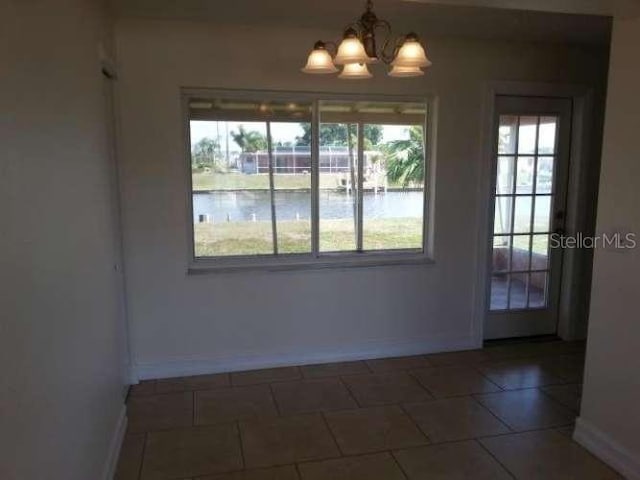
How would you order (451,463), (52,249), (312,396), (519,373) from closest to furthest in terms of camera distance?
(52,249)
(451,463)
(312,396)
(519,373)

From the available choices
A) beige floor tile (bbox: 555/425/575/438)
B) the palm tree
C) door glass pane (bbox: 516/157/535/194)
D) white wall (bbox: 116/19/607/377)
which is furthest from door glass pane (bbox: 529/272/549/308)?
beige floor tile (bbox: 555/425/575/438)

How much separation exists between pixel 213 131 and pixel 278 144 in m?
0.47

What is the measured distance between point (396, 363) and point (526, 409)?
1.03 m

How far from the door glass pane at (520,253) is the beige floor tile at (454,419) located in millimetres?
1449

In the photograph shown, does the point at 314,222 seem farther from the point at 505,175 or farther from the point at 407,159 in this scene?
the point at 505,175

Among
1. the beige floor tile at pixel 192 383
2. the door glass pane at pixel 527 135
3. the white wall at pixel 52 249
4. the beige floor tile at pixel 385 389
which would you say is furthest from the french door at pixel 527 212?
the white wall at pixel 52 249

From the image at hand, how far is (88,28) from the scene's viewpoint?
239 centimetres

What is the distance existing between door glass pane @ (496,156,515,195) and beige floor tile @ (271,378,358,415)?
6.68ft

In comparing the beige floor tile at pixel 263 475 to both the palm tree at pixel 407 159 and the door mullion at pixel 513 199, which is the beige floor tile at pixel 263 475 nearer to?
the palm tree at pixel 407 159

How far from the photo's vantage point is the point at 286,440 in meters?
2.85

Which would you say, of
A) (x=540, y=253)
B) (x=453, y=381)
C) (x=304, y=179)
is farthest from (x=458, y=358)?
(x=304, y=179)

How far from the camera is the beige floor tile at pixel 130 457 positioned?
2.53 metres

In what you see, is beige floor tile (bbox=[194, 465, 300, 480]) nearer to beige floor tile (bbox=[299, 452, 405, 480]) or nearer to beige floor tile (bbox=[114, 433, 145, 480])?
beige floor tile (bbox=[299, 452, 405, 480])

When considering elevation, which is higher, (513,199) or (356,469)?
(513,199)
